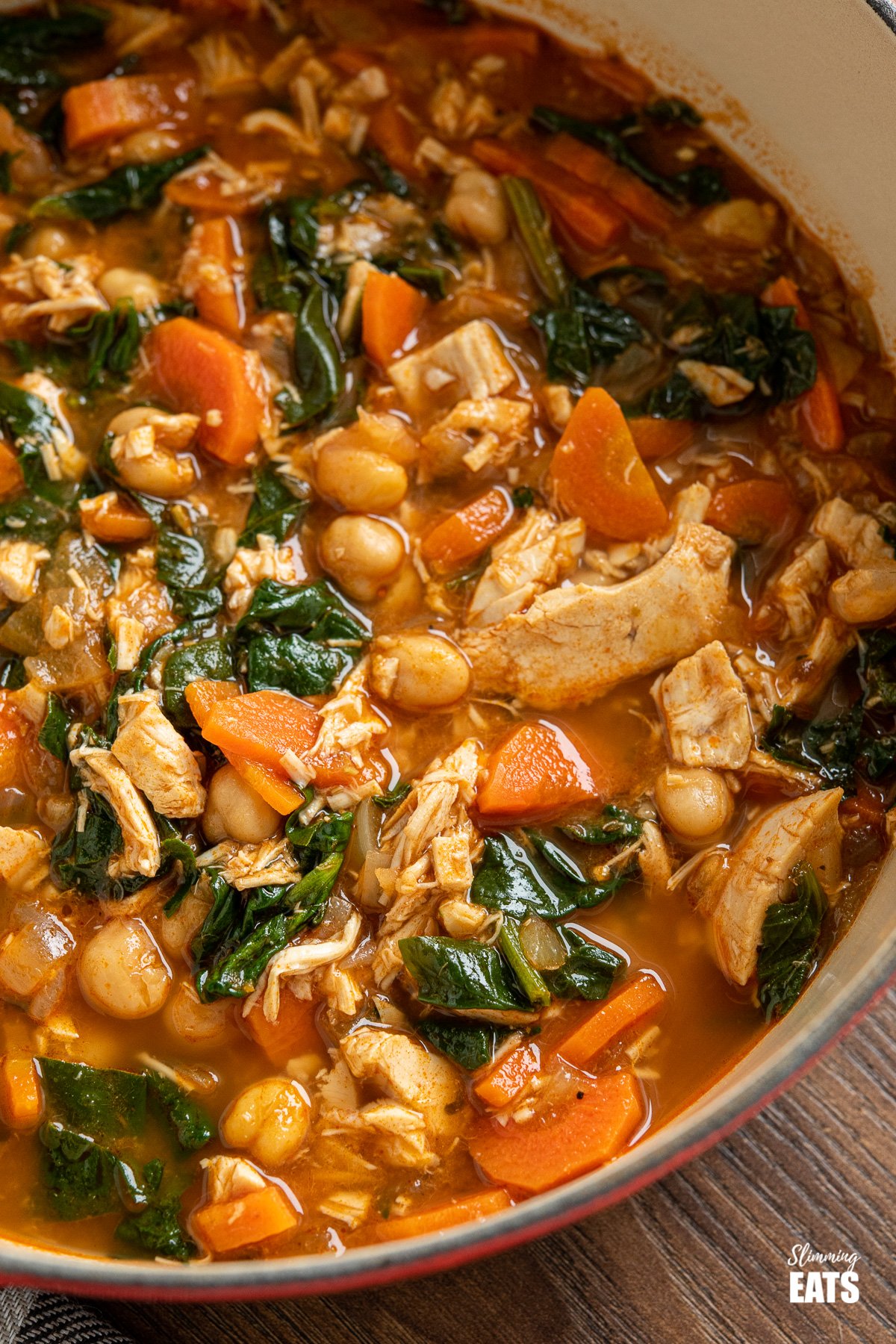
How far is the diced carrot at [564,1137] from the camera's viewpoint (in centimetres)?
316

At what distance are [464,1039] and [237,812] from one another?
2.86 ft

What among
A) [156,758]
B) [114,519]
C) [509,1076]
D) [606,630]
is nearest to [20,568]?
[114,519]

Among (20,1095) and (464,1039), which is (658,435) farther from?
(20,1095)

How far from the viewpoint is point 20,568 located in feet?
12.1

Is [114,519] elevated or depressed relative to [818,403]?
depressed

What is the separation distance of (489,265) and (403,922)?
2103 mm

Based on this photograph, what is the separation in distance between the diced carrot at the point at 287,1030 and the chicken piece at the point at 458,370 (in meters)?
1.84

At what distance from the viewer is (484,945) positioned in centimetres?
337

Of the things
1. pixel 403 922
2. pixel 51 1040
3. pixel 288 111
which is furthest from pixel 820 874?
pixel 288 111

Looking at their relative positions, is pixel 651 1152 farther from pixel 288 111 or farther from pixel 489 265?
pixel 288 111

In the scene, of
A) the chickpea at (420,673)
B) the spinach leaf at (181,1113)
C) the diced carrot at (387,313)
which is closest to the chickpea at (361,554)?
the chickpea at (420,673)

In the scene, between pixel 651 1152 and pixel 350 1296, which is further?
pixel 350 1296

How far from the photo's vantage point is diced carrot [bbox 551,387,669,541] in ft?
12.1

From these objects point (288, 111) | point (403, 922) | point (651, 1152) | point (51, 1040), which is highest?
point (288, 111)
